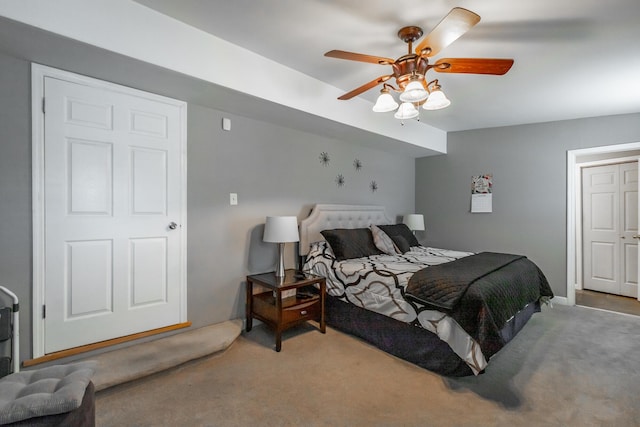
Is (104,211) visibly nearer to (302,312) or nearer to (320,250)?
(302,312)

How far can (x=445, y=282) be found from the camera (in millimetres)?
2248

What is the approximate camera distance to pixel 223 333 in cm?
271

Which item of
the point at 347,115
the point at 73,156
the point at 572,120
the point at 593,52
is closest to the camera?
the point at 73,156

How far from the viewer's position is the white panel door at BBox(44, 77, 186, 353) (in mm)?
2152

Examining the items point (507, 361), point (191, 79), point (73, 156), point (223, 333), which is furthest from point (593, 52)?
point (73, 156)

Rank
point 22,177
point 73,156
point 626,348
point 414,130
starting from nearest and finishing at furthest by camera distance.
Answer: point 22,177, point 73,156, point 626,348, point 414,130

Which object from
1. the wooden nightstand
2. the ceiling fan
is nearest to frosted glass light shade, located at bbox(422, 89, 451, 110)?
the ceiling fan

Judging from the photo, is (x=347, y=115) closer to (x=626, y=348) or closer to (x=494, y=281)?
(x=494, y=281)

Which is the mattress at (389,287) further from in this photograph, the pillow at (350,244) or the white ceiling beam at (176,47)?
the white ceiling beam at (176,47)

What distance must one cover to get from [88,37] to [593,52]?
3.60 m

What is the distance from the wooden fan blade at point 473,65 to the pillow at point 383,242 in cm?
206

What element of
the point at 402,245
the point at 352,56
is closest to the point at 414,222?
the point at 402,245

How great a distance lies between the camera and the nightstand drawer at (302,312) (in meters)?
2.72

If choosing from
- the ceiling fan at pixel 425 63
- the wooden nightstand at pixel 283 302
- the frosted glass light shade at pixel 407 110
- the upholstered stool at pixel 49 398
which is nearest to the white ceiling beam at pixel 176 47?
the ceiling fan at pixel 425 63
